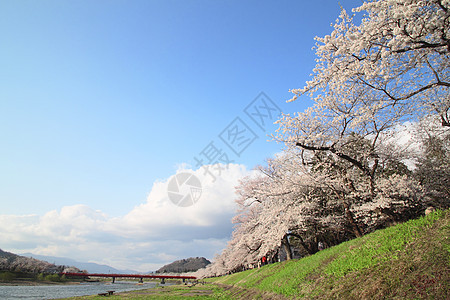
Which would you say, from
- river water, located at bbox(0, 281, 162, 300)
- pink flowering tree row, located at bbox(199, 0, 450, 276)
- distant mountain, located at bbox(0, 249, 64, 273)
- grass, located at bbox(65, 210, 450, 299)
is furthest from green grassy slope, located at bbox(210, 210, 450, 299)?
distant mountain, located at bbox(0, 249, 64, 273)

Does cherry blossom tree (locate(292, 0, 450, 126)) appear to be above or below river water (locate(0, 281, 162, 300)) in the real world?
above

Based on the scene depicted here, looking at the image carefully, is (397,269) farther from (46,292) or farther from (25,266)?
(25,266)

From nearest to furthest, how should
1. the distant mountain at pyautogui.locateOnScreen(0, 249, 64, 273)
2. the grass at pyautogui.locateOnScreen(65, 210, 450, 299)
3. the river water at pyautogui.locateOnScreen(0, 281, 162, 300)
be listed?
the grass at pyautogui.locateOnScreen(65, 210, 450, 299), the river water at pyautogui.locateOnScreen(0, 281, 162, 300), the distant mountain at pyautogui.locateOnScreen(0, 249, 64, 273)

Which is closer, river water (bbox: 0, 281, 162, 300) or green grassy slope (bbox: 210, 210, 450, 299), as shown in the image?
green grassy slope (bbox: 210, 210, 450, 299)

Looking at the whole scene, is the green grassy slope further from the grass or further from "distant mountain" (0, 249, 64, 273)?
"distant mountain" (0, 249, 64, 273)

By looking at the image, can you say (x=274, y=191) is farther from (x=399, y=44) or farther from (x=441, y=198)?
(x=441, y=198)

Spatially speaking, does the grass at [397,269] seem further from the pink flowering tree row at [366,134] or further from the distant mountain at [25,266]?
the distant mountain at [25,266]

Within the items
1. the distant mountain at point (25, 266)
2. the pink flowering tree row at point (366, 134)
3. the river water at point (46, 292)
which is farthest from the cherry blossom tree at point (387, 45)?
the distant mountain at point (25, 266)

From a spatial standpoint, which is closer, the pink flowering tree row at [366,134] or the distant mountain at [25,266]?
the pink flowering tree row at [366,134]

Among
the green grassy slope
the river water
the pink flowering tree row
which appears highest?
the pink flowering tree row

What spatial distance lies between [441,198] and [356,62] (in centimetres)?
2259

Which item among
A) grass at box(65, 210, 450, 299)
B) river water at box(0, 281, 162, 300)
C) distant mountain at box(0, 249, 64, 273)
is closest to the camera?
grass at box(65, 210, 450, 299)

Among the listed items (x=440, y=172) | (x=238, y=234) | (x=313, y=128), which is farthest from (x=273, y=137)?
(x=238, y=234)

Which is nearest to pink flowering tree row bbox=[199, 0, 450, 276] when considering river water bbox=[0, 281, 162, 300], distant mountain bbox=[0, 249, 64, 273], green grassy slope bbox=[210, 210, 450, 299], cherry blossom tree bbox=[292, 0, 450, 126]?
cherry blossom tree bbox=[292, 0, 450, 126]
